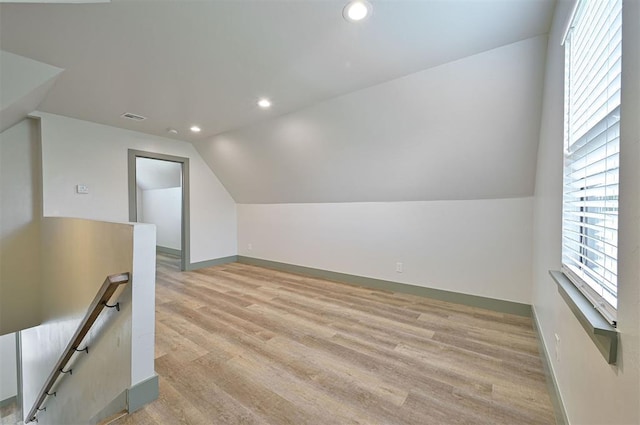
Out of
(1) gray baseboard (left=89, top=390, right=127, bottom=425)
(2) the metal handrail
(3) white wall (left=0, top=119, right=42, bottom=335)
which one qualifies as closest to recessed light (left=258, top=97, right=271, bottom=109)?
(2) the metal handrail

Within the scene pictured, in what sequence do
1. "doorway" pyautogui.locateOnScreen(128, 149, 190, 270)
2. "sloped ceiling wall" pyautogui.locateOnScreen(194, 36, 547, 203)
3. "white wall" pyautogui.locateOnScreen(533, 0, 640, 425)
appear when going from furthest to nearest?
"doorway" pyautogui.locateOnScreen(128, 149, 190, 270)
"sloped ceiling wall" pyautogui.locateOnScreen(194, 36, 547, 203)
"white wall" pyautogui.locateOnScreen(533, 0, 640, 425)

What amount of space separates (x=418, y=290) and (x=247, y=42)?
3.30 m

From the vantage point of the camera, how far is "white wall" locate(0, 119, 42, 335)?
3.10m

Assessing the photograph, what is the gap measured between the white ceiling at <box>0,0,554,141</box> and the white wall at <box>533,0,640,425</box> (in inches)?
20.7

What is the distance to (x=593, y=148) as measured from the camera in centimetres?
104

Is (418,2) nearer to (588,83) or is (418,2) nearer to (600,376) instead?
(588,83)

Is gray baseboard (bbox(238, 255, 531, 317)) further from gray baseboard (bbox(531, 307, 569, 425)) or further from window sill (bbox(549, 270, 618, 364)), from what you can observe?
window sill (bbox(549, 270, 618, 364))

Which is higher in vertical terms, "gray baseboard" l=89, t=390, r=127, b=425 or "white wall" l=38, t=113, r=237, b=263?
"white wall" l=38, t=113, r=237, b=263

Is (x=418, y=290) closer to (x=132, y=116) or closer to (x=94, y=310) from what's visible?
(x=94, y=310)

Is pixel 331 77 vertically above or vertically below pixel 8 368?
above

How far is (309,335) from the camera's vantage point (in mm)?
2391

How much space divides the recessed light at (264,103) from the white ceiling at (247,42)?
0.13 m

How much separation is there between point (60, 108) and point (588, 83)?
474 centimetres

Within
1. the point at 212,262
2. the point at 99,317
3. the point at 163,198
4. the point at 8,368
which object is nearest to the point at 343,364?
the point at 99,317
